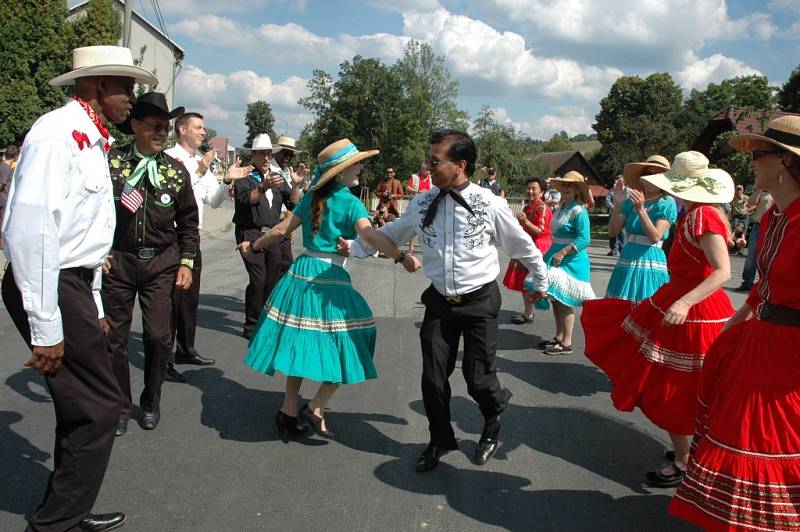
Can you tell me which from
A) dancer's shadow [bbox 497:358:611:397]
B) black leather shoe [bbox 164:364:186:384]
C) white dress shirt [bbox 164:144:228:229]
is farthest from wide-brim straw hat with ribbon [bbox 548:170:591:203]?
black leather shoe [bbox 164:364:186:384]

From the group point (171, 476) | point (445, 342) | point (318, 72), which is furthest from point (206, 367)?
point (318, 72)

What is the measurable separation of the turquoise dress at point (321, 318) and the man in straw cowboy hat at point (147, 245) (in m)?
0.83

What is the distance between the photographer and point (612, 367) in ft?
14.6

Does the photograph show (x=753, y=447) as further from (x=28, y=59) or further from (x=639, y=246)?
(x=28, y=59)

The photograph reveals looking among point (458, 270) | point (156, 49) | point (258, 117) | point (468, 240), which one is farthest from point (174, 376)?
point (258, 117)

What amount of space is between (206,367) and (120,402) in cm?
→ 334

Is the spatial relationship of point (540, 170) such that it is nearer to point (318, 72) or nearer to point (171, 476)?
point (318, 72)

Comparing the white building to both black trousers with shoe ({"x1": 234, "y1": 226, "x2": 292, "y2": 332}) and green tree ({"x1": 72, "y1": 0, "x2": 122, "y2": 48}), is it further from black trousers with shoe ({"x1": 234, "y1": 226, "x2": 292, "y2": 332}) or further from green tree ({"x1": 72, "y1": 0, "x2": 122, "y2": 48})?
black trousers with shoe ({"x1": 234, "y1": 226, "x2": 292, "y2": 332})

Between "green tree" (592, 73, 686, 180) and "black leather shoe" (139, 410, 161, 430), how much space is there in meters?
49.5

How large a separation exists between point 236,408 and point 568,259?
4060 millimetres

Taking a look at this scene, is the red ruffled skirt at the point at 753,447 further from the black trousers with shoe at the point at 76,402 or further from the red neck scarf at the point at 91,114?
the red neck scarf at the point at 91,114

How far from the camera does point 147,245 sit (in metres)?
4.86

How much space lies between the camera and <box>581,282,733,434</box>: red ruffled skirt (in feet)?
13.3

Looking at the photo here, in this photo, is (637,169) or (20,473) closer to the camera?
(20,473)
